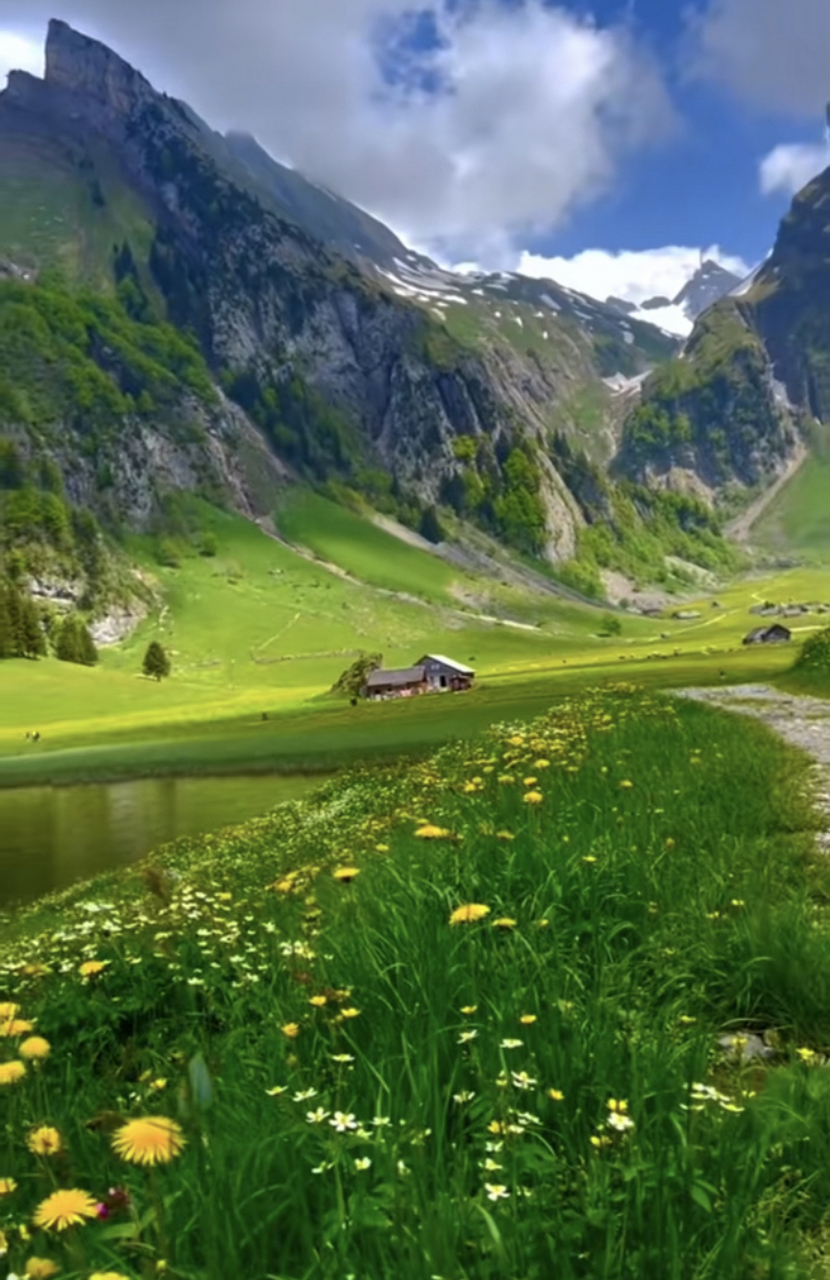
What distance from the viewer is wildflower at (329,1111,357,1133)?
374 cm

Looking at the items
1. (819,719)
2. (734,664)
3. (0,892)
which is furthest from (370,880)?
(734,664)

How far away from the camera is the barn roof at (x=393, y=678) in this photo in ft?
532

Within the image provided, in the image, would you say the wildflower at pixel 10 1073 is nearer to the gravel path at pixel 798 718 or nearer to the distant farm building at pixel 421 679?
the gravel path at pixel 798 718

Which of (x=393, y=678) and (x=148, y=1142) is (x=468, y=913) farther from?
(x=393, y=678)

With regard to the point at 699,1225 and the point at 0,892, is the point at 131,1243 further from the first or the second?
the point at 0,892

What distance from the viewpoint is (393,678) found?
6452 inches

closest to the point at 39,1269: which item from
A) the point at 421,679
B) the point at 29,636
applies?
the point at 421,679

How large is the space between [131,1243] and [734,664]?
121 m

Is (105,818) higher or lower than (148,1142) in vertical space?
lower

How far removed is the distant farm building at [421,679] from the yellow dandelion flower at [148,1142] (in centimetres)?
15476

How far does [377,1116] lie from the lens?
3953 millimetres

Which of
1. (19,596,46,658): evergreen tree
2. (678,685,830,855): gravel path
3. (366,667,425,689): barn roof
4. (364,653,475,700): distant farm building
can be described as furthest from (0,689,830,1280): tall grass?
(19,596,46,658): evergreen tree

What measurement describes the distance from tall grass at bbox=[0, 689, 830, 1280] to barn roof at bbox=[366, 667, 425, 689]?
15193 cm

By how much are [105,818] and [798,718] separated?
4581cm
